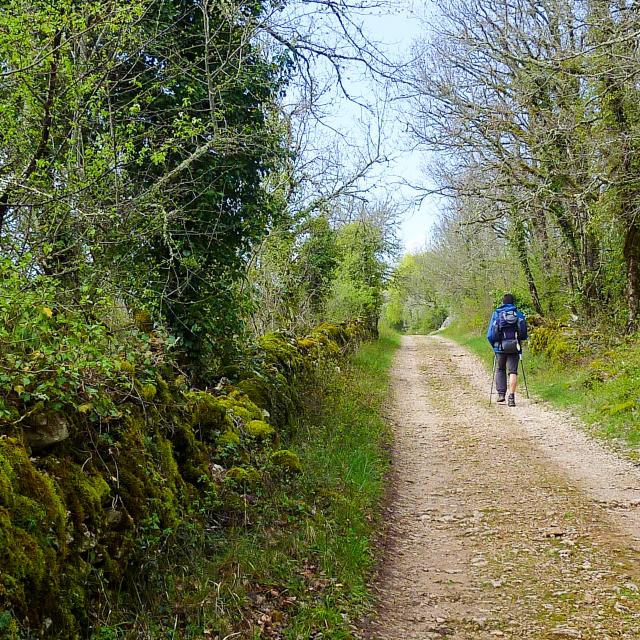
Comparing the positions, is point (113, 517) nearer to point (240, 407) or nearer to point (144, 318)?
point (240, 407)

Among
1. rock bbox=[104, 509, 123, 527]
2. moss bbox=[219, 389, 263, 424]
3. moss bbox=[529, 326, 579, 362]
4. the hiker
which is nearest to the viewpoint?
rock bbox=[104, 509, 123, 527]

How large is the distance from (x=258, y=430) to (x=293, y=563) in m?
1.87

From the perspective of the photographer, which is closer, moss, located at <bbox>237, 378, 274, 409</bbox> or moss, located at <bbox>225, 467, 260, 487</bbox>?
moss, located at <bbox>225, 467, 260, 487</bbox>

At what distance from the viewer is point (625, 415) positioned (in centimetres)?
905

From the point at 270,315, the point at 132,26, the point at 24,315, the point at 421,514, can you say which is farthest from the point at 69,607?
the point at 270,315

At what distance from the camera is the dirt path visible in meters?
4.16

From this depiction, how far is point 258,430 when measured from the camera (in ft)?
20.5

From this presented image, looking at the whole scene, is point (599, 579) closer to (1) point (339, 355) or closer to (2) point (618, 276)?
(1) point (339, 355)

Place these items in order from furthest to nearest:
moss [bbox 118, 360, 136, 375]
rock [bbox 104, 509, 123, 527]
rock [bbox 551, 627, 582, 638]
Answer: moss [bbox 118, 360, 136, 375]
rock [bbox 551, 627, 582, 638]
rock [bbox 104, 509, 123, 527]

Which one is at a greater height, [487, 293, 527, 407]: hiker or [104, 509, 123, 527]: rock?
[487, 293, 527, 407]: hiker

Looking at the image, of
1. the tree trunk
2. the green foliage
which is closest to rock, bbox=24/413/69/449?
the tree trunk

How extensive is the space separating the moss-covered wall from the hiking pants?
690 cm

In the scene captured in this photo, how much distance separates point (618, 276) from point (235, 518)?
48.7 ft

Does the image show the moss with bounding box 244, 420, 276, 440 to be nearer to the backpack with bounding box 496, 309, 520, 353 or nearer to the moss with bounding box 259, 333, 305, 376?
the moss with bounding box 259, 333, 305, 376
